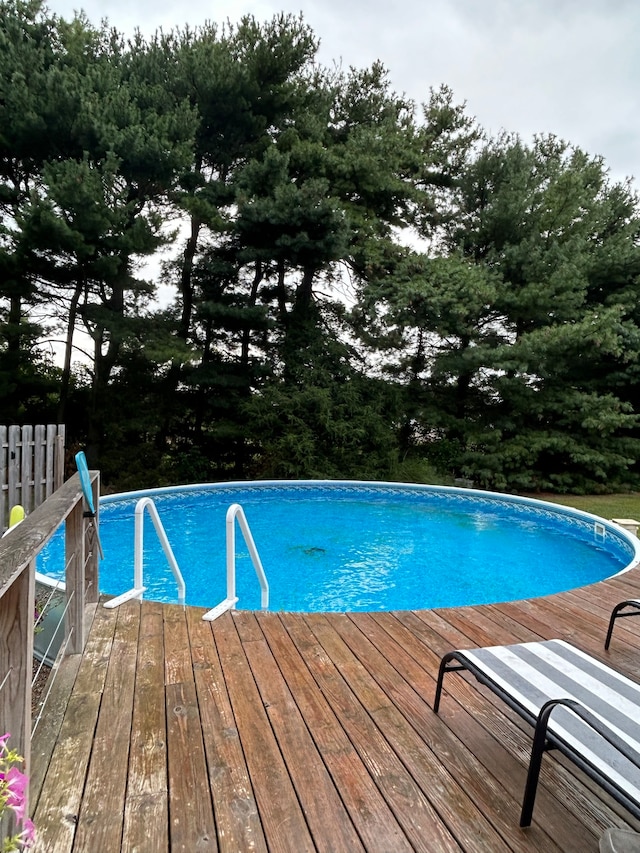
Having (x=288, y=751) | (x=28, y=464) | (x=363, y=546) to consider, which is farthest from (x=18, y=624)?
(x=363, y=546)

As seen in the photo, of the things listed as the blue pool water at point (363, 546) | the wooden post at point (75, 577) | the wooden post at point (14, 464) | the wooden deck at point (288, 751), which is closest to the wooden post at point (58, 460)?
the wooden post at point (14, 464)

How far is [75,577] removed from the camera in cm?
245

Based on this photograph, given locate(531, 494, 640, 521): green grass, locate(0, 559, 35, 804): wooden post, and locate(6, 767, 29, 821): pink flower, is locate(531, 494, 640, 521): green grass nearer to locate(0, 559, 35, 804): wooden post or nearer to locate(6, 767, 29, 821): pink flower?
locate(0, 559, 35, 804): wooden post

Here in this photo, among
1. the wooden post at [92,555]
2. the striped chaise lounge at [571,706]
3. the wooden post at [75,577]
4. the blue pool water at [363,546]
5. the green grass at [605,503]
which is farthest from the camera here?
the green grass at [605,503]

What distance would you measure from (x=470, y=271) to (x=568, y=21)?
402 centimetres

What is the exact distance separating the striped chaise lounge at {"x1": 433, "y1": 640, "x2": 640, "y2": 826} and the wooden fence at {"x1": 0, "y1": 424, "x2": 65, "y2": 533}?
251 centimetres

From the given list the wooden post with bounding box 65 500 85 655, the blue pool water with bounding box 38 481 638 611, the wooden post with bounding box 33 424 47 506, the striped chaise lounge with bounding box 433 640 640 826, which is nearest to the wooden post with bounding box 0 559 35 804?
the wooden post with bounding box 65 500 85 655

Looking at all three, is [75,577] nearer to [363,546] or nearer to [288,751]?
[288,751]

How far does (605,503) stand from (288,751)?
32.8ft

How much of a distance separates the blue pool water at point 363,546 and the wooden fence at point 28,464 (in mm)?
2183

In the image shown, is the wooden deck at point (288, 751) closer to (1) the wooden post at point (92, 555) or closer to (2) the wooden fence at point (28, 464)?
(1) the wooden post at point (92, 555)

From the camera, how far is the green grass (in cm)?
901

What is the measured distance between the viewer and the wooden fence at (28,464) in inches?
113

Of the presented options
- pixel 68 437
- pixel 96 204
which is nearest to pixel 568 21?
pixel 96 204
